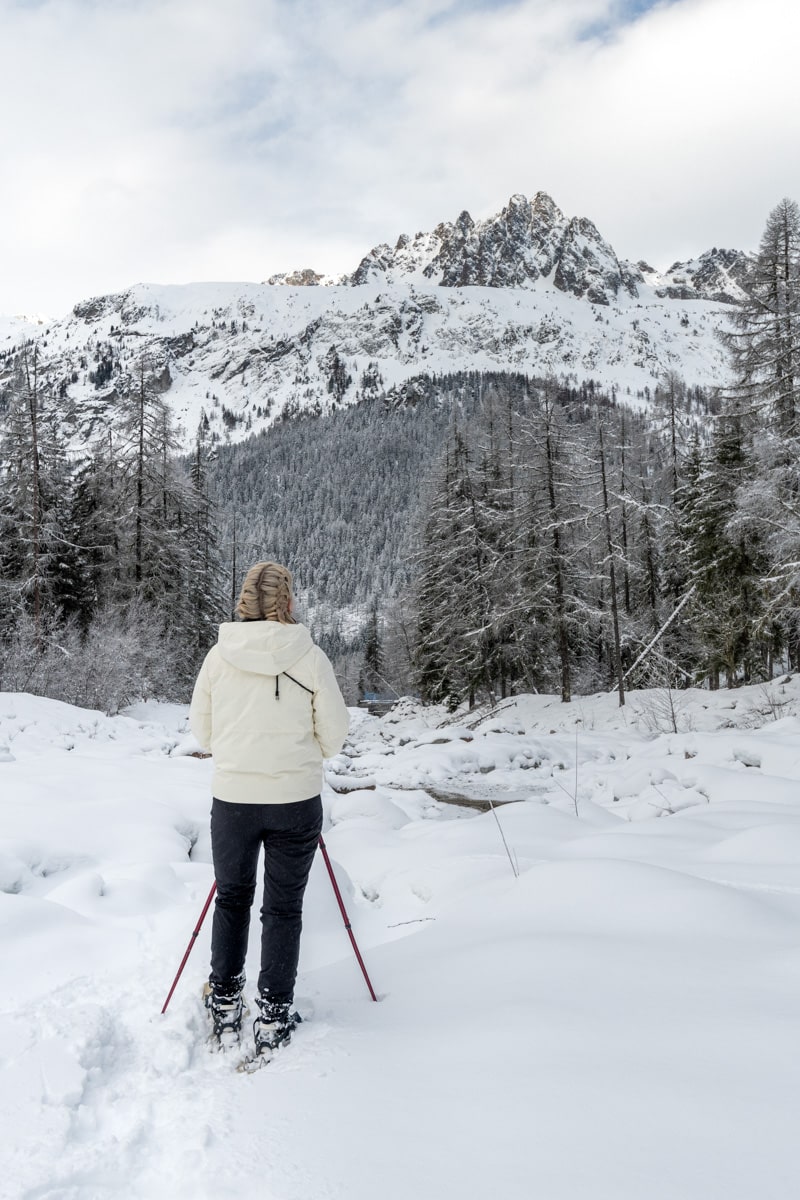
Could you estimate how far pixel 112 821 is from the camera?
207 inches

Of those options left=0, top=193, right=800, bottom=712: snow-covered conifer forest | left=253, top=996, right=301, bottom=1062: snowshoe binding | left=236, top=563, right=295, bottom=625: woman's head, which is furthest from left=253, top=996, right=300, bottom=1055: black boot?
left=0, top=193, right=800, bottom=712: snow-covered conifer forest

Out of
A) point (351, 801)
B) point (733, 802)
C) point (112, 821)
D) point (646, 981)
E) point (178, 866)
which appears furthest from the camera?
point (351, 801)

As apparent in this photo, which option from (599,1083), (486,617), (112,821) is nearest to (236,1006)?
(599,1083)

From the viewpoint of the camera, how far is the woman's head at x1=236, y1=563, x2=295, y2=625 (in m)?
3.08

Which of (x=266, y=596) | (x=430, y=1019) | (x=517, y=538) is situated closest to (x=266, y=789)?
(x=266, y=596)

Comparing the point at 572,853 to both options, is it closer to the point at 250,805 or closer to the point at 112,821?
the point at 250,805

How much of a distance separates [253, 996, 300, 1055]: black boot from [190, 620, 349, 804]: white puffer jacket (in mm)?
847

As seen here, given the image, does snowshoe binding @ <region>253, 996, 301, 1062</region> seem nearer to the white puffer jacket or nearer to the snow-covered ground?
the snow-covered ground

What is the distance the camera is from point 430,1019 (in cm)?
261

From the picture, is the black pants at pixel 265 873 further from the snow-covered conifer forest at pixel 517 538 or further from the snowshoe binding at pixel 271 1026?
the snow-covered conifer forest at pixel 517 538

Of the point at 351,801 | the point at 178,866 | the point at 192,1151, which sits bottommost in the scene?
the point at 351,801

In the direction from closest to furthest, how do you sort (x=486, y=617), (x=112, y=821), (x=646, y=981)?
1. (x=646, y=981)
2. (x=112, y=821)
3. (x=486, y=617)

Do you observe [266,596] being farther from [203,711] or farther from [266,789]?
[266,789]

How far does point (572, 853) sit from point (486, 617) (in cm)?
1984
